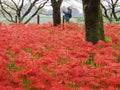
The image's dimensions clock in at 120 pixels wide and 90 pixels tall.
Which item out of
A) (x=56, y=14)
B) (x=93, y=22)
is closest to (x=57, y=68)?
(x=93, y=22)

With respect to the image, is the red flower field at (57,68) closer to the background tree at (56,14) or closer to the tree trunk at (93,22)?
the tree trunk at (93,22)

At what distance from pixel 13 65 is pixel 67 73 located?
180 cm

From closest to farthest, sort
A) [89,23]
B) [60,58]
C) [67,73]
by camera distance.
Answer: [67,73]
[60,58]
[89,23]

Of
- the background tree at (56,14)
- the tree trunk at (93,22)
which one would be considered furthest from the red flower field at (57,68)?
the background tree at (56,14)

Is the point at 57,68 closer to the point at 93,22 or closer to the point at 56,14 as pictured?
the point at 93,22

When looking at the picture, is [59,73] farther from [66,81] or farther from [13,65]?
[13,65]

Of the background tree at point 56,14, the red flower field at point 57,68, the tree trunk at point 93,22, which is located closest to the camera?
the red flower field at point 57,68

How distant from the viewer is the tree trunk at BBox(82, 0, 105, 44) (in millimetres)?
15688

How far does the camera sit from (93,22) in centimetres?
1592

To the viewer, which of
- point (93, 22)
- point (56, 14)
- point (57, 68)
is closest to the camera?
point (57, 68)

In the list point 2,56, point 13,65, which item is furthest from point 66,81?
point 2,56

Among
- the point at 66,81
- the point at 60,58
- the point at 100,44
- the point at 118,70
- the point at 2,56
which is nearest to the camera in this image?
the point at 66,81

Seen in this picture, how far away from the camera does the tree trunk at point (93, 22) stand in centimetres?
1569

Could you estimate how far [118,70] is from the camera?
32.1 feet
